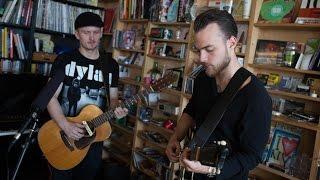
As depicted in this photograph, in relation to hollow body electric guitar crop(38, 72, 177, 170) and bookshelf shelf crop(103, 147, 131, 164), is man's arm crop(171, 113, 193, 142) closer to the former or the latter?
hollow body electric guitar crop(38, 72, 177, 170)

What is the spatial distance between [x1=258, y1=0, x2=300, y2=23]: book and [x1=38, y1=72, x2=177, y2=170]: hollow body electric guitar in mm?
744

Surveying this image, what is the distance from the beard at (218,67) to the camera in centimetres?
134

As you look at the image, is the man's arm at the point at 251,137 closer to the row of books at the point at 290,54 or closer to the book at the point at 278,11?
the row of books at the point at 290,54

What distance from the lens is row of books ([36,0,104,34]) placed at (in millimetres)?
3389

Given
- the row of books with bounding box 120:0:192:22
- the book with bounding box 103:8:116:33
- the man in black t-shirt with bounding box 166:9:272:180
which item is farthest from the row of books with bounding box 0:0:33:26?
the man in black t-shirt with bounding box 166:9:272:180

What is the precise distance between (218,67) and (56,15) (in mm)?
2658

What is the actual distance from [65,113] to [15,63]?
137 cm

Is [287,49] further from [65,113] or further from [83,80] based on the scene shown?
[65,113]

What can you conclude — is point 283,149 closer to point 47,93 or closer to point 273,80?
point 273,80

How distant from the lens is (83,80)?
89.8 inches

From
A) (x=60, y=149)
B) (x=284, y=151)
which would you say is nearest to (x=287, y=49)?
(x=284, y=151)

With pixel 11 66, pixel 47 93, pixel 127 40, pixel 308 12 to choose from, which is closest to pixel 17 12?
pixel 11 66

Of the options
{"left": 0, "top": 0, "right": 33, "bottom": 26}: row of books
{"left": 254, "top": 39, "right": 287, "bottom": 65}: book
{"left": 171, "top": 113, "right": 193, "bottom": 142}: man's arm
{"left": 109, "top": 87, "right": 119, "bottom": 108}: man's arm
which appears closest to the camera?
{"left": 171, "top": 113, "right": 193, "bottom": 142}: man's arm

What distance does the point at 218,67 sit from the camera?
1346mm
